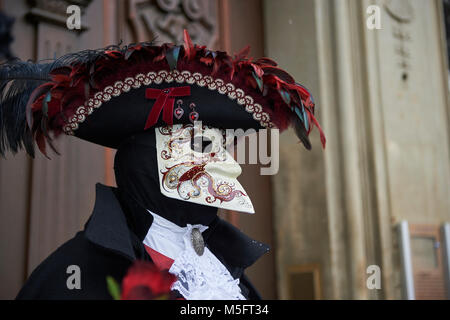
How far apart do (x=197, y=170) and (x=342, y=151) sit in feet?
4.69

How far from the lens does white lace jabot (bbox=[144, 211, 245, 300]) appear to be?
1459 mm

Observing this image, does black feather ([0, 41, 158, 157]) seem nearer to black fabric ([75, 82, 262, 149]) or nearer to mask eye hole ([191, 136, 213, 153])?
black fabric ([75, 82, 262, 149])

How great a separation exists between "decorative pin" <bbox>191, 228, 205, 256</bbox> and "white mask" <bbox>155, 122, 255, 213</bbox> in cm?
13

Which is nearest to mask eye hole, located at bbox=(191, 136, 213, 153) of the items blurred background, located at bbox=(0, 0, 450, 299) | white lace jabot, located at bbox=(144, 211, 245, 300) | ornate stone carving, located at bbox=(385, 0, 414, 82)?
white lace jabot, located at bbox=(144, 211, 245, 300)

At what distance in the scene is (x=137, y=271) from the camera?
975 mm

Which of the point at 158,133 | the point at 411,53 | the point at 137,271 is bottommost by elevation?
the point at 137,271

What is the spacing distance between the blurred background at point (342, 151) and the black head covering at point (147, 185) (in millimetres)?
881

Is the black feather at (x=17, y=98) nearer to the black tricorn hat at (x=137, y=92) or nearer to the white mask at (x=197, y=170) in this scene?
the black tricorn hat at (x=137, y=92)

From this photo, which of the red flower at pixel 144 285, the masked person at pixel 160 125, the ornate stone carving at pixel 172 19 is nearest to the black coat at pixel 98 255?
the masked person at pixel 160 125
